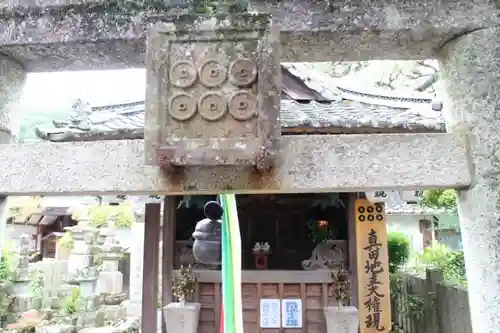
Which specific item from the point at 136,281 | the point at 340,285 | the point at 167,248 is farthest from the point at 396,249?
the point at 136,281

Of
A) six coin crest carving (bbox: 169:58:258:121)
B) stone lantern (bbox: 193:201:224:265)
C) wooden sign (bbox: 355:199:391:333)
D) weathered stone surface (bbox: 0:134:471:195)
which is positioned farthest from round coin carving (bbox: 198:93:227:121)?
wooden sign (bbox: 355:199:391:333)

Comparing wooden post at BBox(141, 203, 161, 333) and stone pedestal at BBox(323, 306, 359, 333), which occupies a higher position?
wooden post at BBox(141, 203, 161, 333)

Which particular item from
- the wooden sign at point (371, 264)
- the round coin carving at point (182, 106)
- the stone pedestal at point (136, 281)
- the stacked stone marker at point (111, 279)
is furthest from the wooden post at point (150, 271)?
the stacked stone marker at point (111, 279)

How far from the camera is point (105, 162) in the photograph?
2188 millimetres

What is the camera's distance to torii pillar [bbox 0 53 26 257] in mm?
2414

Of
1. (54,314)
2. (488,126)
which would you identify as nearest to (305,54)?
(488,126)

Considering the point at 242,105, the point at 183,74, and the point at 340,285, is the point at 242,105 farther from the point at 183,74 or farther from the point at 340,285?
the point at 340,285

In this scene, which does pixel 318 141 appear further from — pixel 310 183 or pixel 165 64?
pixel 165 64

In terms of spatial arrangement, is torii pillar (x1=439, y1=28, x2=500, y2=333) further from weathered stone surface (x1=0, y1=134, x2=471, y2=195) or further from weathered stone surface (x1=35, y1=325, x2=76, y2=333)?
weathered stone surface (x1=35, y1=325, x2=76, y2=333)

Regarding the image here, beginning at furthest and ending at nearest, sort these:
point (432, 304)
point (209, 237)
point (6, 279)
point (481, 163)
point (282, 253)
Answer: point (6, 279)
point (432, 304)
point (282, 253)
point (209, 237)
point (481, 163)

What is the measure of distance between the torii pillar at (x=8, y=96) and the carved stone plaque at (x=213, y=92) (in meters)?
0.94

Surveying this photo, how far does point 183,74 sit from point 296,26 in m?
0.64

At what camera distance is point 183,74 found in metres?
2.03

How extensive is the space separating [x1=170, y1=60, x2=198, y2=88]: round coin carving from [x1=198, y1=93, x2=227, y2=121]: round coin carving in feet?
0.32
